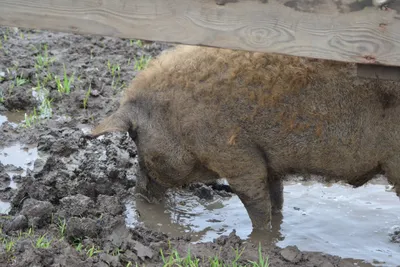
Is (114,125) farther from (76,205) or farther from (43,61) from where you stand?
(43,61)

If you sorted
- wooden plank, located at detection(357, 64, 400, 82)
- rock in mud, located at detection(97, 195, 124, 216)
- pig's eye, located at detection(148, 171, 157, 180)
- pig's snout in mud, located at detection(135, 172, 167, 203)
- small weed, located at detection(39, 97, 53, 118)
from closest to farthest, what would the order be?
wooden plank, located at detection(357, 64, 400, 82)
rock in mud, located at detection(97, 195, 124, 216)
pig's eye, located at detection(148, 171, 157, 180)
pig's snout in mud, located at detection(135, 172, 167, 203)
small weed, located at detection(39, 97, 53, 118)

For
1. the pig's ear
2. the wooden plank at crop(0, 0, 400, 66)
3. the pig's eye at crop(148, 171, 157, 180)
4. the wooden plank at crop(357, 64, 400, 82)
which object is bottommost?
the pig's eye at crop(148, 171, 157, 180)

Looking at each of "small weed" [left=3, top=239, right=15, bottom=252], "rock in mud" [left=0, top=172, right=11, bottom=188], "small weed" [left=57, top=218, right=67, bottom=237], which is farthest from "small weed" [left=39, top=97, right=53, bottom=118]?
"small weed" [left=3, top=239, right=15, bottom=252]

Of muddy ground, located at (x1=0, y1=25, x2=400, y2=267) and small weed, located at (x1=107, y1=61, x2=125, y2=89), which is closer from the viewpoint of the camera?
muddy ground, located at (x1=0, y1=25, x2=400, y2=267)

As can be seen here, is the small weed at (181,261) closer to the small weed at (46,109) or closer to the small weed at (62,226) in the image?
the small weed at (62,226)

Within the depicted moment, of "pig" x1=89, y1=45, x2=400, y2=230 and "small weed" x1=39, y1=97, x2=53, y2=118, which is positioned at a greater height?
"pig" x1=89, y1=45, x2=400, y2=230

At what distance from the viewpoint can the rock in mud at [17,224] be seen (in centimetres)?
593

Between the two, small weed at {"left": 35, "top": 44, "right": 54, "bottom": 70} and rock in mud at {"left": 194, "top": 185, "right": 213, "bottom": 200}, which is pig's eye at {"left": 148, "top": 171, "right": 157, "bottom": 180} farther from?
small weed at {"left": 35, "top": 44, "right": 54, "bottom": 70}

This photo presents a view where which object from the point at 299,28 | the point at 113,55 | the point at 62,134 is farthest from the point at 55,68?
the point at 299,28

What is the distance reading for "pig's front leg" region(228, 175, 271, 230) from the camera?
6.26 meters

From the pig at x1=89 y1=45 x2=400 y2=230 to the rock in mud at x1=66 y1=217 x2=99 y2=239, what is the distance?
2.70 feet

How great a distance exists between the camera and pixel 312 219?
6.98 meters

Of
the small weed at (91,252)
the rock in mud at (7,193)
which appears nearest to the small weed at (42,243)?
the small weed at (91,252)

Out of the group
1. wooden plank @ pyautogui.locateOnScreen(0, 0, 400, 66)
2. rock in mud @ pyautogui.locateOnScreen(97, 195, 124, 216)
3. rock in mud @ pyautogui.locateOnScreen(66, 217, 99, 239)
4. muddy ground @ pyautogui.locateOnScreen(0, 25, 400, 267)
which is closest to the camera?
wooden plank @ pyautogui.locateOnScreen(0, 0, 400, 66)
